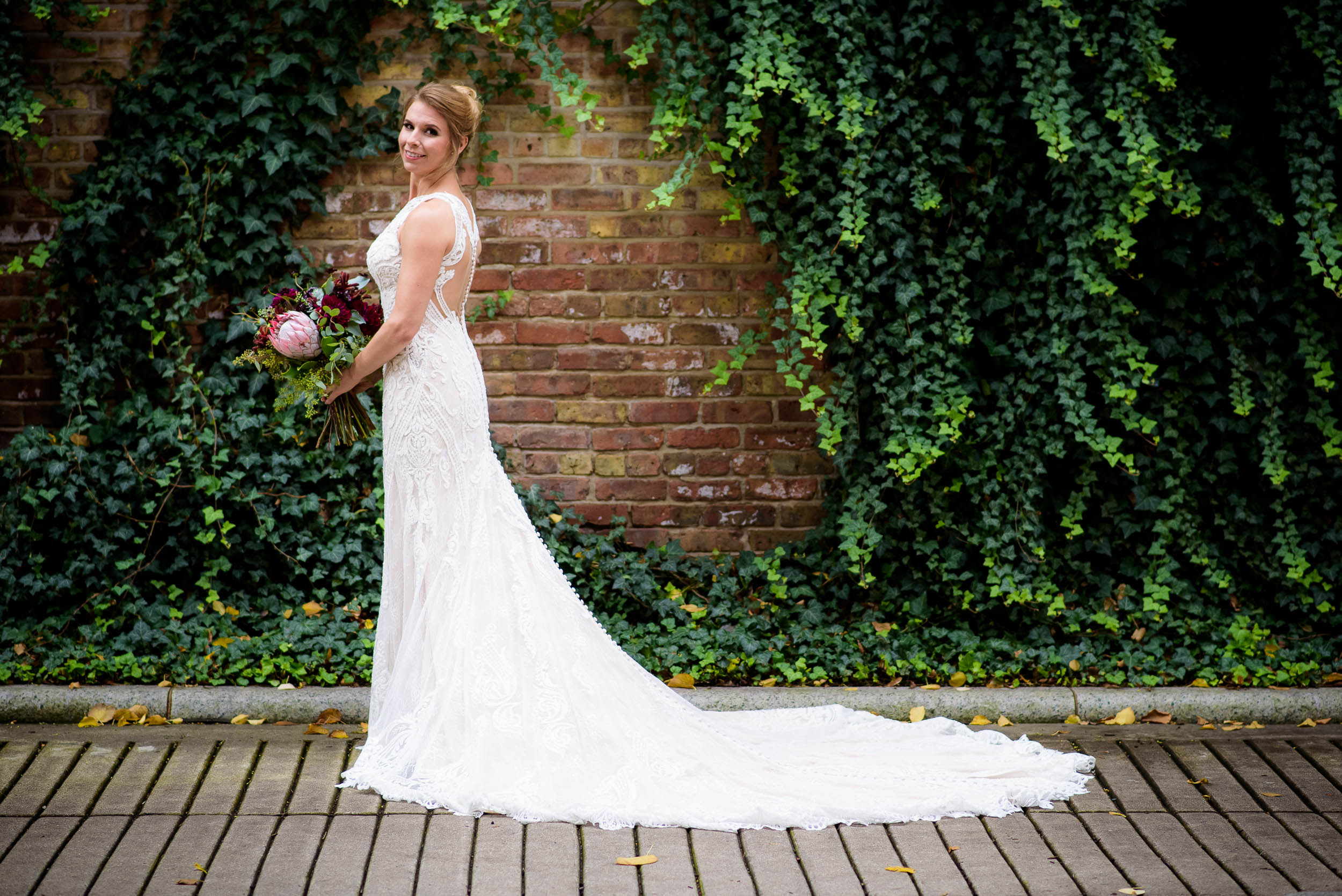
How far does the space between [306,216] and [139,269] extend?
786mm

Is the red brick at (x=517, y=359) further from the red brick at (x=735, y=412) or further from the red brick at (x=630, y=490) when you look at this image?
the red brick at (x=735, y=412)

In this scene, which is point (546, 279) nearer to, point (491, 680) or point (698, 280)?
point (698, 280)

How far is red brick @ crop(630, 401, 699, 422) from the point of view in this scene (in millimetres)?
5629

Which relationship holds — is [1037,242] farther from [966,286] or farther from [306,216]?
[306,216]

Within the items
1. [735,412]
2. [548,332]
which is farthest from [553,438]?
[735,412]

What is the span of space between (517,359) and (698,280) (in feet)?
2.99

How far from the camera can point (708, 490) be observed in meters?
5.67

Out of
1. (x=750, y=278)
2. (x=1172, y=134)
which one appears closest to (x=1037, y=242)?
(x=1172, y=134)

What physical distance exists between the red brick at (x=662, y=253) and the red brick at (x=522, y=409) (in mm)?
773

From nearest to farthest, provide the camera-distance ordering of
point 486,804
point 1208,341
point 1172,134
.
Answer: point 486,804 → point 1172,134 → point 1208,341

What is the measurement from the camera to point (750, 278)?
18.3 feet

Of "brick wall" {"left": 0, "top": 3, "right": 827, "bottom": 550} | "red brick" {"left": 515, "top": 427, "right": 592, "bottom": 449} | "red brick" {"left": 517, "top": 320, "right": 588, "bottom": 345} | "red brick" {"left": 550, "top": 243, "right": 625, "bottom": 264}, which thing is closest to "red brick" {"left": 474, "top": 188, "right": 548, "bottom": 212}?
"brick wall" {"left": 0, "top": 3, "right": 827, "bottom": 550}

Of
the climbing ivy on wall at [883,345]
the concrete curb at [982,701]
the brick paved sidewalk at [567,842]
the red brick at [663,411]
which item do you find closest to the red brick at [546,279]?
the red brick at [663,411]

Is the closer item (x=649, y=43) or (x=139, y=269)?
(x=649, y=43)
